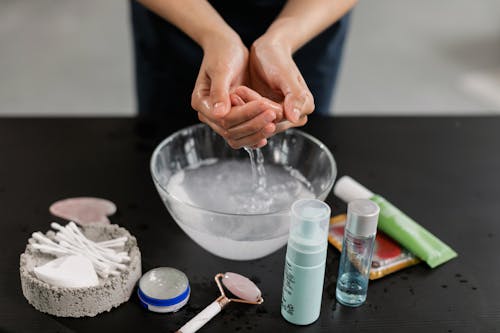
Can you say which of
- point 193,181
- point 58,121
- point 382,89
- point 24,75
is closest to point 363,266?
point 193,181

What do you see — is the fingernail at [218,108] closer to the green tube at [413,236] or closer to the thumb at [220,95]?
the thumb at [220,95]

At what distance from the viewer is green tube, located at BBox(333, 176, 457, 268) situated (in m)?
1.01

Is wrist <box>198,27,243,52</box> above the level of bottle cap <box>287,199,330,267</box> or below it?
above

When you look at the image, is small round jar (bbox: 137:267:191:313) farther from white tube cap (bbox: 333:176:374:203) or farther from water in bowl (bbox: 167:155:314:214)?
white tube cap (bbox: 333:176:374:203)

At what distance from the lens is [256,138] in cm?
94

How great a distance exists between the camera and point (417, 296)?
95cm

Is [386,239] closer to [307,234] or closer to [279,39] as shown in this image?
[307,234]

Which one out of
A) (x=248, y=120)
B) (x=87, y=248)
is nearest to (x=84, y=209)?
(x=87, y=248)

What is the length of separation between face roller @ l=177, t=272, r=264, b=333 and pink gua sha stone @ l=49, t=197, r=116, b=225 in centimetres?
26

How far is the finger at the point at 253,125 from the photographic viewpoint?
896mm

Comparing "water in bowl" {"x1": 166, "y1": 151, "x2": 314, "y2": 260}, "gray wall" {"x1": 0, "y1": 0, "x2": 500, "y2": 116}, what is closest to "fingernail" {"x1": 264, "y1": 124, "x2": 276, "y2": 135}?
"water in bowl" {"x1": 166, "y1": 151, "x2": 314, "y2": 260}

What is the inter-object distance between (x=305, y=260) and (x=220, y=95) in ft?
0.92

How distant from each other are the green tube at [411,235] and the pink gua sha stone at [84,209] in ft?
1.44

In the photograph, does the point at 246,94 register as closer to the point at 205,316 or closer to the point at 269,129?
the point at 269,129
